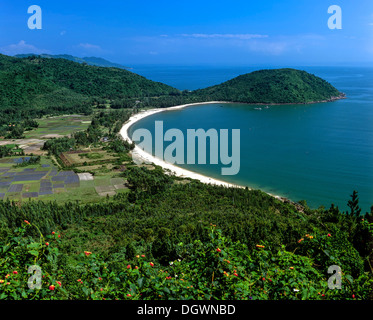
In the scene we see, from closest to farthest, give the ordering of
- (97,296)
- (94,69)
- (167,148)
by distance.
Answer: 1. (97,296)
2. (167,148)
3. (94,69)

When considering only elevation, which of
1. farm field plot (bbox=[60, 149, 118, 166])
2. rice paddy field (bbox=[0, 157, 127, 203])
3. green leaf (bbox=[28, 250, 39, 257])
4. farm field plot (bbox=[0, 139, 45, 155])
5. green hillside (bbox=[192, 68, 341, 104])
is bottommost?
rice paddy field (bbox=[0, 157, 127, 203])

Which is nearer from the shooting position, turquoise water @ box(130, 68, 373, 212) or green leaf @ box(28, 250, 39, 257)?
green leaf @ box(28, 250, 39, 257)

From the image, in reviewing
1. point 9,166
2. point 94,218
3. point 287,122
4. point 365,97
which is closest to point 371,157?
point 287,122

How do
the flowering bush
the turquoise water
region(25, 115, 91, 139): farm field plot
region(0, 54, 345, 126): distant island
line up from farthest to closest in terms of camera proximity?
region(0, 54, 345, 126): distant island, region(25, 115, 91, 139): farm field plot, the turquoise water, the flowering bush

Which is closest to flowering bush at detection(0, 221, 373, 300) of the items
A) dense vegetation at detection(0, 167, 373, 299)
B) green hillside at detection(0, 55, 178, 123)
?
dense vegetation at detection(0, 167, 373, 299)

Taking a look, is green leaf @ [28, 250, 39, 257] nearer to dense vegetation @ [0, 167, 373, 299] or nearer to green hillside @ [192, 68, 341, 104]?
dense vegetation @ [0, 167, 373, 299]

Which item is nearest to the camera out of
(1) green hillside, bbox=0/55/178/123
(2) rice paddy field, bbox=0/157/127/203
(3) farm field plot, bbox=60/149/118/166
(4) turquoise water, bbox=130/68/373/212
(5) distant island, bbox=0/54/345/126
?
(2) rice paddy field, bbox=0/157/127/203

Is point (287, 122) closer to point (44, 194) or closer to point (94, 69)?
point (44, 194)

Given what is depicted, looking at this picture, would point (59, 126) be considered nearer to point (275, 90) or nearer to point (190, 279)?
point (190, 279)
